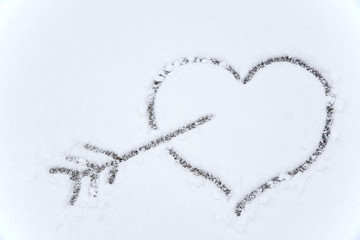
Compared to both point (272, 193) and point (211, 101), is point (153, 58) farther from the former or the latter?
point (272, 193)

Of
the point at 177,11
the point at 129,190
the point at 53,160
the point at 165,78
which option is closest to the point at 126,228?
the point at 129,190

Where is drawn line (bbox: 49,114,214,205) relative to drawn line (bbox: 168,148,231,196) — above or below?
above

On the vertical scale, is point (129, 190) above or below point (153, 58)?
below

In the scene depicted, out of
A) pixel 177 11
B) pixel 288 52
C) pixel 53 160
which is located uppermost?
pixel 177 11

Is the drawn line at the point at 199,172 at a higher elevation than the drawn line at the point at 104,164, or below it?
below

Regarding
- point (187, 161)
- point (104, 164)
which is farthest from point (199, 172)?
point (104, 164)
